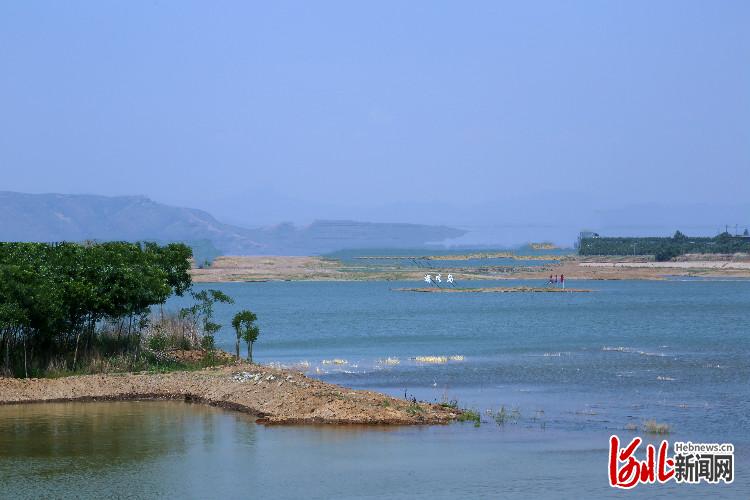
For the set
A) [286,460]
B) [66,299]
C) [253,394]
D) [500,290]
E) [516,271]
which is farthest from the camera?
[516,271]

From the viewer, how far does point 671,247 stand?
543ft

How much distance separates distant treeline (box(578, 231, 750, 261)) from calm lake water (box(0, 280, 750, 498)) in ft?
365

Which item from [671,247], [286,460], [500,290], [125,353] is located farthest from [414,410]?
[671,247]

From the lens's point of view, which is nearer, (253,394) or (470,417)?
(470,417)

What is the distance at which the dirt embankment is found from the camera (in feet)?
90.6

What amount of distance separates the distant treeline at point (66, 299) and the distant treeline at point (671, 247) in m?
129

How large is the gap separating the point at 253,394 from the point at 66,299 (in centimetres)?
735

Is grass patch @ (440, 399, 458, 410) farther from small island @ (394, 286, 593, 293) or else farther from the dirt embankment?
small island @ (394, 286, 593, 293)

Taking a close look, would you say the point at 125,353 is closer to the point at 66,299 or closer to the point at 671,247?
the point at 66,299

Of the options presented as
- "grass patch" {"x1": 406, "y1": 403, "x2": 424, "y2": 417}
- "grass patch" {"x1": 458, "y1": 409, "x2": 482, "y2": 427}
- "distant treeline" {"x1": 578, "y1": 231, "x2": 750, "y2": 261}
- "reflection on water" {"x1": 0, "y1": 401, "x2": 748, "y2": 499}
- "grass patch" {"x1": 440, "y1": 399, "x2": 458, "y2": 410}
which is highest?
"distant treeline" {"x1": 578, "y1": 231, "x2": 750, "y2": 261}

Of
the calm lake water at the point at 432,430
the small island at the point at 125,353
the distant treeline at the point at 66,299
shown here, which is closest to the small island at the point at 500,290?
the calm lake water at the point at 432,430

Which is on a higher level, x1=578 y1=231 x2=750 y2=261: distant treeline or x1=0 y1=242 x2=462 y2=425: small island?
x1=578 y1=231 x2=750 y2=261: distant treeline

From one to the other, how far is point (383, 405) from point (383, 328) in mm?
34505

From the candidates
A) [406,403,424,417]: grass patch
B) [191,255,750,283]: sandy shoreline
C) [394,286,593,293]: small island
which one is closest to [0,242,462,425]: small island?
[406,403,424,417]: grass patch
